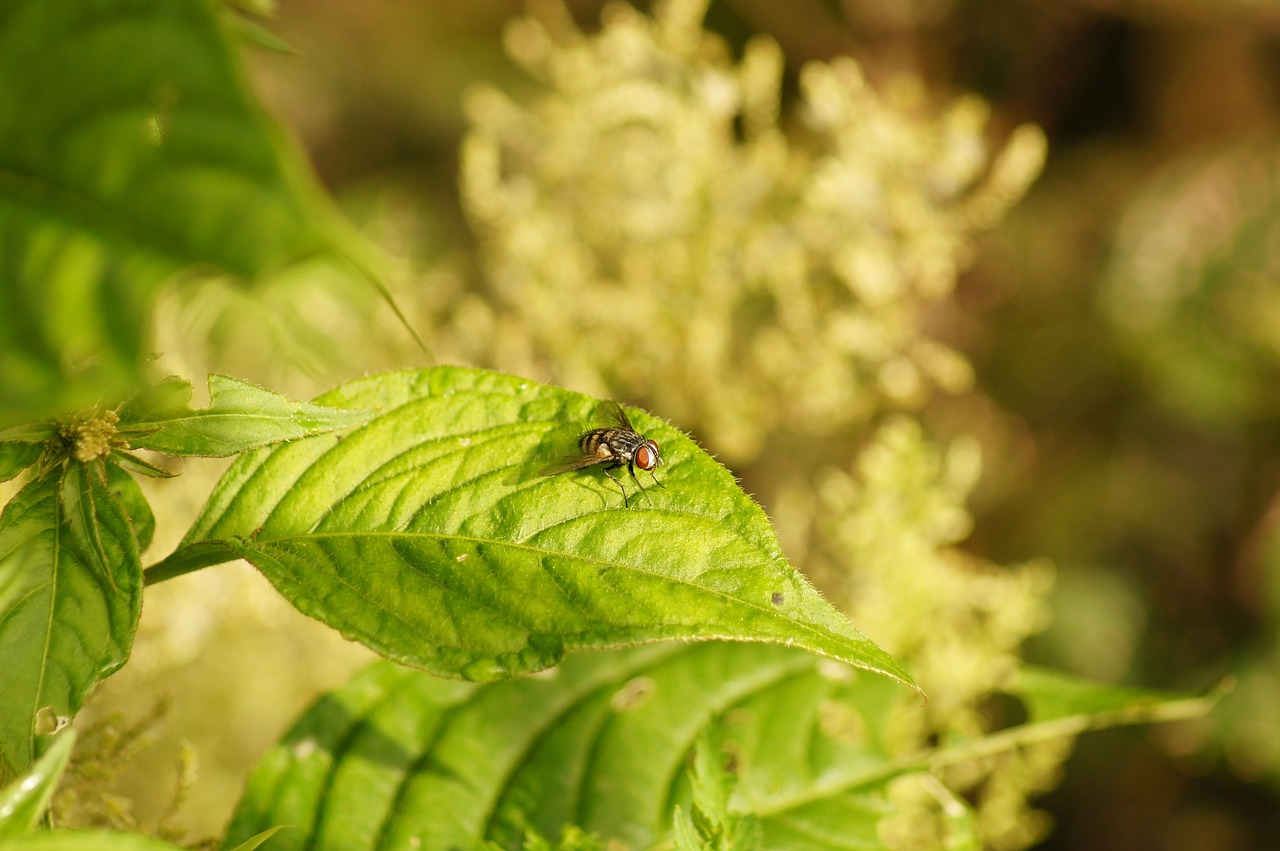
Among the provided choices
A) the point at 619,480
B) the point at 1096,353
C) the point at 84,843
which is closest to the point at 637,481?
the point at 619,480

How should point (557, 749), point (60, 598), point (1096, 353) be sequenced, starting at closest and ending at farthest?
point (60, 598) → point (557, 749) → point (1096, 353)

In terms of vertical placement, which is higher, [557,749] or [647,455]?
[647,455]

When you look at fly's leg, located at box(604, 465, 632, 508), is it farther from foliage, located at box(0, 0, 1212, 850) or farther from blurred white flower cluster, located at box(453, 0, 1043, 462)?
blurred white flower cluster, located at box(453, 0, 1043, 462)

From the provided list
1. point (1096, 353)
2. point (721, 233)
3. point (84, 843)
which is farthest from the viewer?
point (1096, 353)

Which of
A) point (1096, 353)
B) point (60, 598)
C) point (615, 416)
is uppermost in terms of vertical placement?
point (1096, 353)

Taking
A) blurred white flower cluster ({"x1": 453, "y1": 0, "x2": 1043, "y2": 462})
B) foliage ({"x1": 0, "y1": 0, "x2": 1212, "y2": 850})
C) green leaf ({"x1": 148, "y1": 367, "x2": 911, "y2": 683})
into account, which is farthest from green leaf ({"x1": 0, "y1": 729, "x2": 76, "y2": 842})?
blurred white flower cluster ({"x1": 453, "y1": 0, "x2": 1043, "y2": 462})

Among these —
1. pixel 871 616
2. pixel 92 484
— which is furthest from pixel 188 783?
pixel 871 616

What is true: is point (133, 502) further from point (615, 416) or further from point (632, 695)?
point (632, 695)
